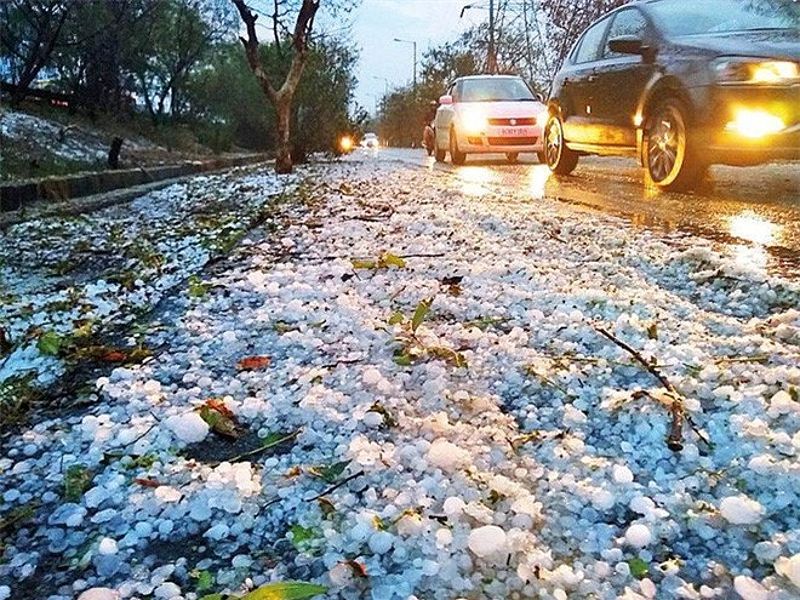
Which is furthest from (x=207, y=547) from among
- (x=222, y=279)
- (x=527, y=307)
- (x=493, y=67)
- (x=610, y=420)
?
(x=493, y=67)

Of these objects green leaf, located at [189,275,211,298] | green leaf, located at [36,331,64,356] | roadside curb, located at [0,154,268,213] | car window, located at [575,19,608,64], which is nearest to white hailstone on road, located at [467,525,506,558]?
green leaf, located at [36,331,64,356]

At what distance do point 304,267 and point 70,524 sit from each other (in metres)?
1.69

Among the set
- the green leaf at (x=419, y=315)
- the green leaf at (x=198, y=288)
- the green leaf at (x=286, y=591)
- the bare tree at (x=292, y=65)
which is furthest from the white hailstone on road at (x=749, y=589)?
the bare tree at (x=292, y=65)

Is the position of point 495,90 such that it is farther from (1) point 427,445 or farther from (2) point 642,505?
(2) point 642,505

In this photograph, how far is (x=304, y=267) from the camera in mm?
2668

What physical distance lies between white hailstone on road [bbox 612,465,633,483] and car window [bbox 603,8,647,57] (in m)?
5.35

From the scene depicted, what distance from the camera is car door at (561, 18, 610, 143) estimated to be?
6.64m

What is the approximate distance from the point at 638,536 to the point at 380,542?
1.16ft

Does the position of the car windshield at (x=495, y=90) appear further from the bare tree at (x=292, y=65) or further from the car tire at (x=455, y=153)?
the bare tree at (x=292, y=65)

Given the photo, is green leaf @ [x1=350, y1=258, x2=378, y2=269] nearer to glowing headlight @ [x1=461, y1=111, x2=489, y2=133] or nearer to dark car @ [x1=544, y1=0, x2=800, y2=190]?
dark car @ [x1=544, y1=0, x2=800, y2=190]

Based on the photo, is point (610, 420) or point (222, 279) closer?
point (610, 420)

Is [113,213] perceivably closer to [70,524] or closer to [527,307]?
[527,307]

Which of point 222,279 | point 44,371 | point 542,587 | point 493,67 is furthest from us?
point 493,67

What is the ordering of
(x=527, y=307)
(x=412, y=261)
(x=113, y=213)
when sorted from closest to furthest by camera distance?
(x=527, y=307)
(x=412, y=261)
(x=113, y=213)
